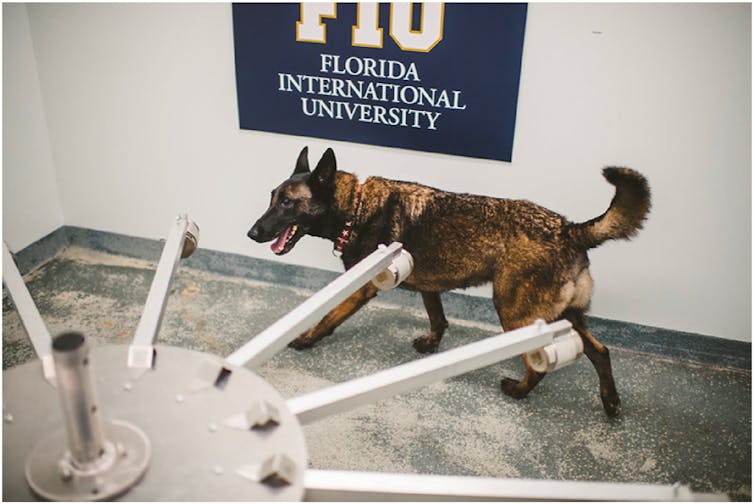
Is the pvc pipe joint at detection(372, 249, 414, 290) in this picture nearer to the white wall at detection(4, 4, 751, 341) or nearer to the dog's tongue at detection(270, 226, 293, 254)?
the dog's tongue at detection(270, 226, 293, 254)

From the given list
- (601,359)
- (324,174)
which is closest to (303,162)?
(324,174)

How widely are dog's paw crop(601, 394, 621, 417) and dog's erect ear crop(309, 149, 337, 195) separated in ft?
5.23

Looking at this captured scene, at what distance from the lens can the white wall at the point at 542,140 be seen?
3.08m

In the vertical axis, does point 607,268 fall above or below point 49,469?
below

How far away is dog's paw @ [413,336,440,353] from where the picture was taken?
370 centimetres

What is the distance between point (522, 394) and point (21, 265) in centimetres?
299

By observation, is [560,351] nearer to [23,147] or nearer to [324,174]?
[324,174]

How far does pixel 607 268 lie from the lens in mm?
3594

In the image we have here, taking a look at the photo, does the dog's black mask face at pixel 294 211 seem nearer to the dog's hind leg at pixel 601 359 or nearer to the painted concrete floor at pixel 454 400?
the painted concrete floor at pixel 454 400

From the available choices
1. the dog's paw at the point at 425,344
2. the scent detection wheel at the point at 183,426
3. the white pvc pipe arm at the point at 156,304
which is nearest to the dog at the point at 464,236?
the dog's paw at the point at 425,344

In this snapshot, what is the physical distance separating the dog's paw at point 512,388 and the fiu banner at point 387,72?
1074 millimetres

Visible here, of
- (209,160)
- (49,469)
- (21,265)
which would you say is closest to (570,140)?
(209,160)

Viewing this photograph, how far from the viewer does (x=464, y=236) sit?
3.18 meters

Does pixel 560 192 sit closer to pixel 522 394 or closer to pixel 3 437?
pixel 522 394
